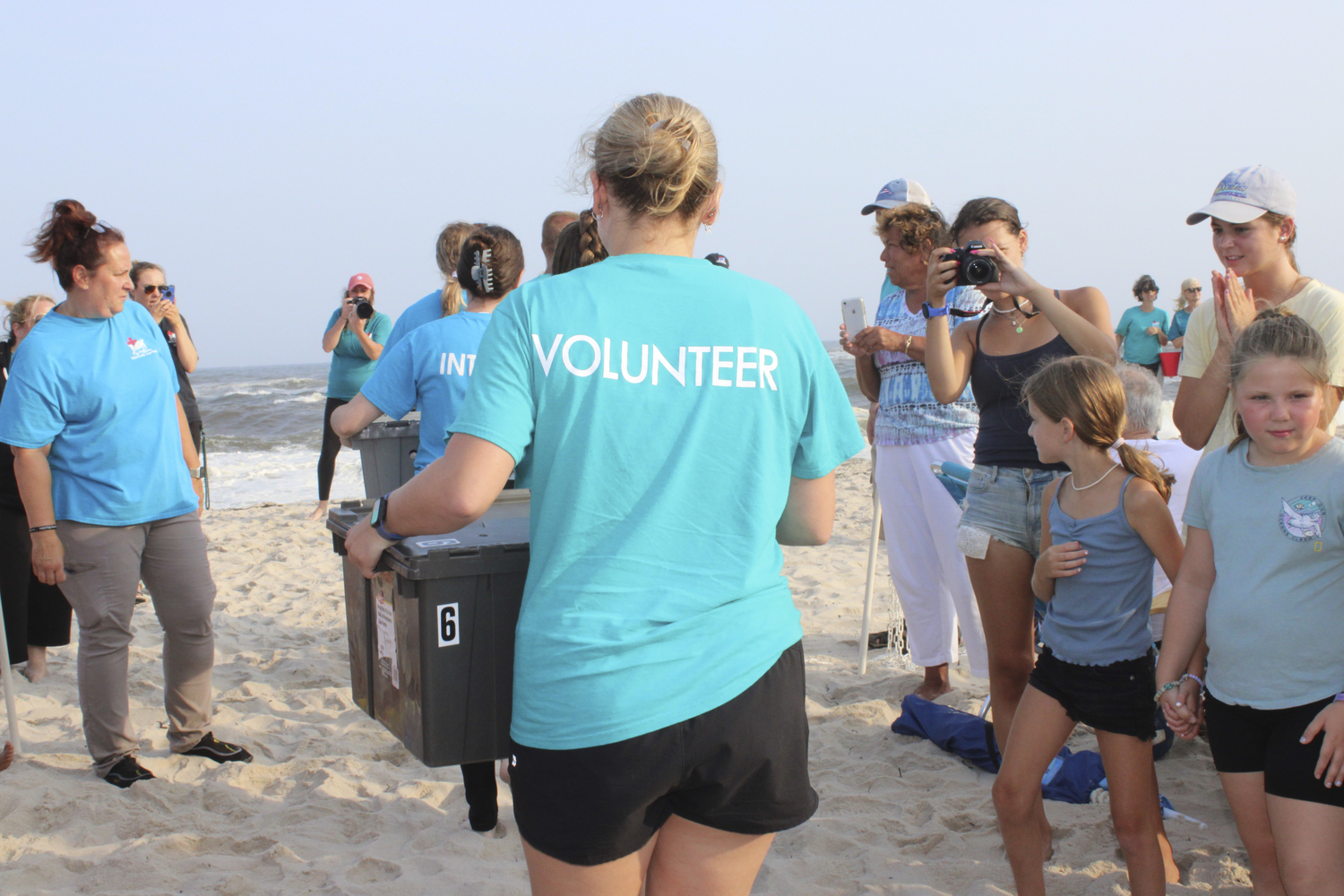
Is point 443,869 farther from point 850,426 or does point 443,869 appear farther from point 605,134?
point 605,134

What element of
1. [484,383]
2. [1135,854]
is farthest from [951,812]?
[484,383]

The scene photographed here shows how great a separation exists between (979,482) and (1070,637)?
0.66 meters

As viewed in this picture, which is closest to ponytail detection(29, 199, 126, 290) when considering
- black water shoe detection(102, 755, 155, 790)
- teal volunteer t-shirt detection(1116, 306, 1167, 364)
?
black water shoe detection(102, 755, 155, 790)

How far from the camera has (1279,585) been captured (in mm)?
2006

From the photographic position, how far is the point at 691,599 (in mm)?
1387

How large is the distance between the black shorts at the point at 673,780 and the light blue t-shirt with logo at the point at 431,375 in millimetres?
1755

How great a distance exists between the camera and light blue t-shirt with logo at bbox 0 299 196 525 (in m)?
3.27

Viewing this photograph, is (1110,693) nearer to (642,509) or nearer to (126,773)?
(642,509)

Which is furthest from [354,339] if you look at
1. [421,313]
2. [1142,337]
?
[1142,337]

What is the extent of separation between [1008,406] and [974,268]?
0.42 metres

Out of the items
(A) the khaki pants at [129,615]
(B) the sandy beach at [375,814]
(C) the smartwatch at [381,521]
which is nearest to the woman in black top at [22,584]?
(B) the sandy beach at [375,814]

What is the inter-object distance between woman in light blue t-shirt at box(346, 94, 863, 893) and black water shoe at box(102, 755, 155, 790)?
8.82 ft

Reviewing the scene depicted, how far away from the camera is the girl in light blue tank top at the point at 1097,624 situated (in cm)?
223

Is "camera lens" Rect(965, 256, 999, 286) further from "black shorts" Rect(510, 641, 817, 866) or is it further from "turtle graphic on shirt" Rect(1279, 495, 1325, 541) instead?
"black shorts" Rect(510, 641, 817, 866)
